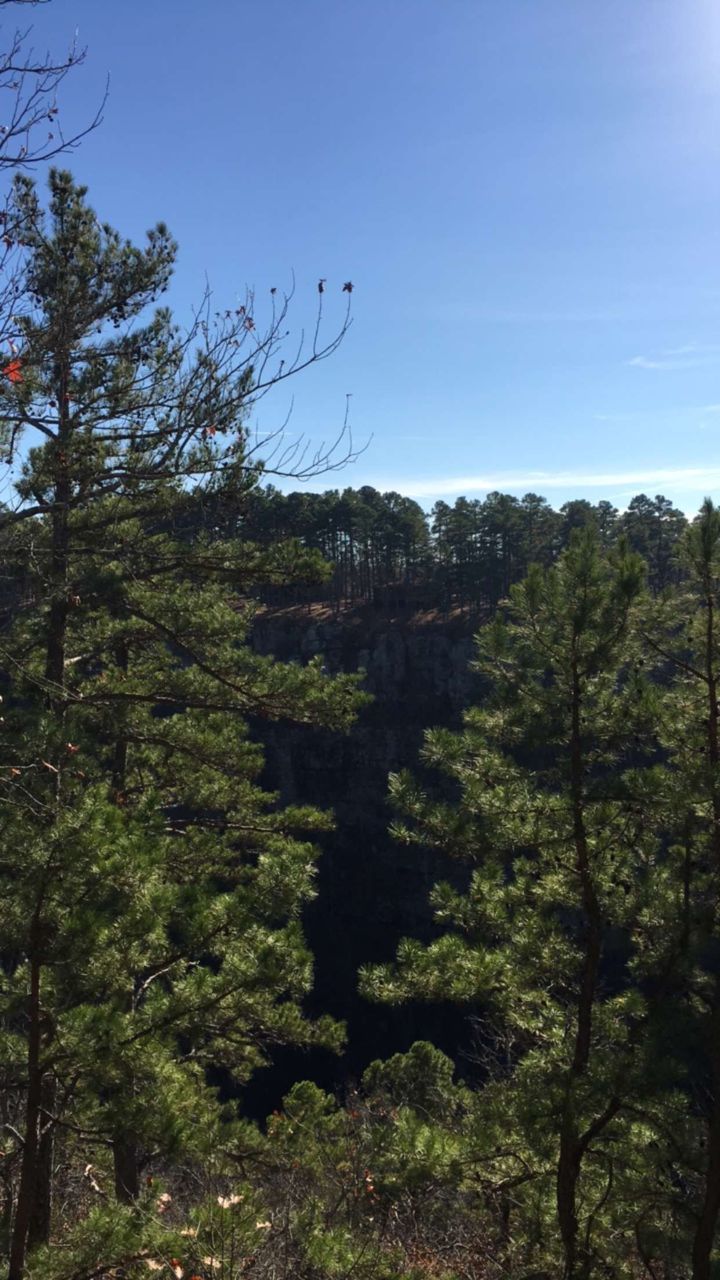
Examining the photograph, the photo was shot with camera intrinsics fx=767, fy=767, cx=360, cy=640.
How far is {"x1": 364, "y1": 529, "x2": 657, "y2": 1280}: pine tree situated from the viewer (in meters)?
4.75

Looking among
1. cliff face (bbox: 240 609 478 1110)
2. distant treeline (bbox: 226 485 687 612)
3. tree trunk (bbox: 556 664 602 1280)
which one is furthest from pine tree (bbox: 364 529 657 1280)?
distant treeline (bbox: 226 485 687 612)

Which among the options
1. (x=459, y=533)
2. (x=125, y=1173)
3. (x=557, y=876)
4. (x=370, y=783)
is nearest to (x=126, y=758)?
(x=125, y=1173)

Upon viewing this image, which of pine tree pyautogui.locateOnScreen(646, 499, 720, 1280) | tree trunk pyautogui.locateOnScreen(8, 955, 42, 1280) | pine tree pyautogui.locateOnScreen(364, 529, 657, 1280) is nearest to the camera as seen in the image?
tree trunk pyautogui.locateOnScreen(8, 955, 42, 1280)

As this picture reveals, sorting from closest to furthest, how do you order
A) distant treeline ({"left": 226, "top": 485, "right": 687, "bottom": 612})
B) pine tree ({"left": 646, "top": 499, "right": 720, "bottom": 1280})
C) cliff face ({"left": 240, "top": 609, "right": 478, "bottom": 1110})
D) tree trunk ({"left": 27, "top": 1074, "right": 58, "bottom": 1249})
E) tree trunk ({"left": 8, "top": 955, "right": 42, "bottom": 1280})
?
tree trunk ({"left": 8, "top": 955, "right": 42, "bottom": 1280}) < pine tree ({"left": 646, "top": 499, "right": 720, "bottom": 1280}) < tree trunk ({"left": 27, "top": 1074, "right": 58, "bottom": 1249}) < cliff face ({"left": 240, "top": 609, "right": 478, "bottom": 1110}) < distant treeline ({"left": 226, "top": 485, "right": 687, "bottom": 612})

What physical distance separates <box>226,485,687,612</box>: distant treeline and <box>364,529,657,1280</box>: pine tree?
122 feet

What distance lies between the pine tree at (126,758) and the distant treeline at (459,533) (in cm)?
3407

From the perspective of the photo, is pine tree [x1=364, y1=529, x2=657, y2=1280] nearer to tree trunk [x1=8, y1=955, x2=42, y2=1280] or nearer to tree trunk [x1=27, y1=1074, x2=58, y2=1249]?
tree trunk [x1=8, y1=955, x2=42, y2=1280]

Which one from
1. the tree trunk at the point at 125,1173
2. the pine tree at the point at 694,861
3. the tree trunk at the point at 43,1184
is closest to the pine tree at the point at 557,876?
the pine tree at the point at 694,861

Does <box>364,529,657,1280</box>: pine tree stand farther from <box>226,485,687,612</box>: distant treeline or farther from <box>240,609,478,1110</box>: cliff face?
<box>226,485,687,612</box>: distant treeline

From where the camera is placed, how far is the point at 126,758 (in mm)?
9008

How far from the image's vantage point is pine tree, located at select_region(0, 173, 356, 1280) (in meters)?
4.23

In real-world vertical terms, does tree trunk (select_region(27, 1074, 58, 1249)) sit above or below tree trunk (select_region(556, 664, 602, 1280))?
below

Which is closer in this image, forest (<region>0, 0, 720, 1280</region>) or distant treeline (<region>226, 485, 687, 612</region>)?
forest (<region>0, 0, 720, 1280</region>)

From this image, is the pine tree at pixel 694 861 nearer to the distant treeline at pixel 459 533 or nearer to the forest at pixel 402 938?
the forest at pixel 402 938
